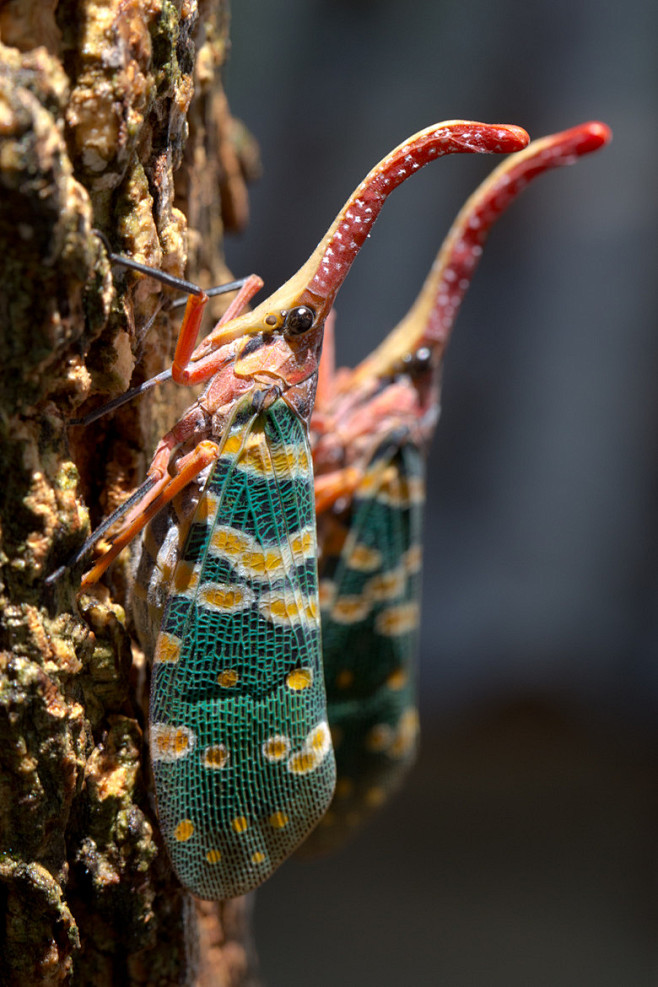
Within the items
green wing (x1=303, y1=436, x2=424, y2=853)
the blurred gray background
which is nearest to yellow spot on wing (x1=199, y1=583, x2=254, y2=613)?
green wing (x1=303, y1=436, x2=424, y2=853)

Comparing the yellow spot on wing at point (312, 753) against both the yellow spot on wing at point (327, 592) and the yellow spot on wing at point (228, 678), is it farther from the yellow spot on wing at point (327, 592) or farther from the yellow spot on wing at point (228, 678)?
the yellow spot on wing at point (327, 592)

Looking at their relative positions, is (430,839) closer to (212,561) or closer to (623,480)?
(623,480)

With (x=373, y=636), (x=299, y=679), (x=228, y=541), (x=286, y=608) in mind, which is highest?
(x=228, y=541)

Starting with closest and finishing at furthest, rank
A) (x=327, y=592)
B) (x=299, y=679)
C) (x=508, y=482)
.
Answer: (x=299, y=679), (x=327, y=592), (x=508, y=482)

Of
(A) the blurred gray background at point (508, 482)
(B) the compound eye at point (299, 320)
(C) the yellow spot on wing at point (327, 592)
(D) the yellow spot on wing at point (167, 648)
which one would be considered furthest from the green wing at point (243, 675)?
(A) the blurred gray background at point (508, 482)

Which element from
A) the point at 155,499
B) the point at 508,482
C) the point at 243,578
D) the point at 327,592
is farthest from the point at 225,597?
the point at 508,482

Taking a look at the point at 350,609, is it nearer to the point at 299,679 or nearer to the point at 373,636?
the point at 373,636

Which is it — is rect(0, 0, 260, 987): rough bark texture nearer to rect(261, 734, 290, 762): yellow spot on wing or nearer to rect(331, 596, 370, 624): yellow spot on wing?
rect(261, 734, 290, 762): yellow spot on wing

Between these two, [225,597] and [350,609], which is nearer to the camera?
[225,597]

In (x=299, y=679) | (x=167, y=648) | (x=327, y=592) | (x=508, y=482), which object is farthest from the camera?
(x=508, y=482)
